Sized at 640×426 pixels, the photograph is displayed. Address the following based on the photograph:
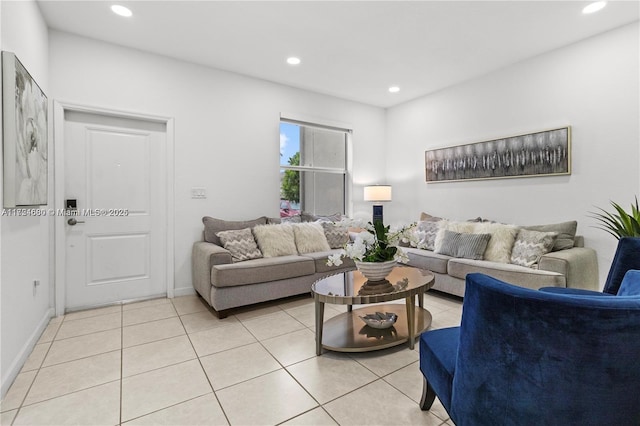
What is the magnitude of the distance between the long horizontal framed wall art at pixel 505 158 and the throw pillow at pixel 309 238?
197 cm

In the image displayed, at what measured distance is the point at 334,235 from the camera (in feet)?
13.4

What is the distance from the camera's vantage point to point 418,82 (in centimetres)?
427

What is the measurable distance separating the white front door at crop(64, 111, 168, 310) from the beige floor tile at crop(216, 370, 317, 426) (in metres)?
2.20

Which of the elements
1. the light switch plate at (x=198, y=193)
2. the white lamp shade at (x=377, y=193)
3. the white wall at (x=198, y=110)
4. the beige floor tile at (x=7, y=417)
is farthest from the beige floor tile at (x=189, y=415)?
the white lamp shade at (x=377, y=193)

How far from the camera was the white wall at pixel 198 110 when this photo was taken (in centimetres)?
309

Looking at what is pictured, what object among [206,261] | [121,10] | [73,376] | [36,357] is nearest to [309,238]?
[206,261]

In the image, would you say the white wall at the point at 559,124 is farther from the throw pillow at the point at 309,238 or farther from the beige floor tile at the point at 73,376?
the beige floor tile at the point at 73,376

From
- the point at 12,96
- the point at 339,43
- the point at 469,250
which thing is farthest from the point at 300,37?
the point at 469,250

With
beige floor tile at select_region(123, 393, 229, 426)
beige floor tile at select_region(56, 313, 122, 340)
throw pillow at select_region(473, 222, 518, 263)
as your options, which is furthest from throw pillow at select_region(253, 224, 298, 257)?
throw pillow at select_region(473, 222, 518, 263)

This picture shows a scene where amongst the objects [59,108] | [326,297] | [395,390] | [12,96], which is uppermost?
[59,108]

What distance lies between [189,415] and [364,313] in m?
1.55

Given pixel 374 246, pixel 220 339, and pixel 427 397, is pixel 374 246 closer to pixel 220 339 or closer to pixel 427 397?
pixel 427 397

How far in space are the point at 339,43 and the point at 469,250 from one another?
2.56m

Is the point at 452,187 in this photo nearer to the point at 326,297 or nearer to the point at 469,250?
the point at 469,250
